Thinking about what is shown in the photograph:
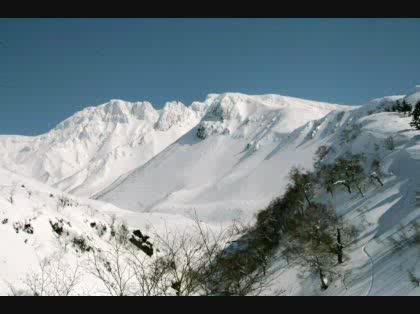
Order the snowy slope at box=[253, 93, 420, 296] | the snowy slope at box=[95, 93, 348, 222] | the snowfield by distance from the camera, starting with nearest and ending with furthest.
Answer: the snowy slope at box=[253, 93, 420, 296] < the snowfield < the snowy slope at box=[95, 93, 348, 222]

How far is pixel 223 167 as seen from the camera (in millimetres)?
150125

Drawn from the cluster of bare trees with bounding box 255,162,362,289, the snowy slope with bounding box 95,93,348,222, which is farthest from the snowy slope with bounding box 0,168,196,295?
→ the snowy slope with bounding box 95,93,348,222

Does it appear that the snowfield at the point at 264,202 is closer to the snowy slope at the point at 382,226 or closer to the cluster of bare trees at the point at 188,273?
the snowy slope at the point at 382,226

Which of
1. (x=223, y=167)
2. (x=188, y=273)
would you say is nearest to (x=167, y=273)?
(x=188, y=273)

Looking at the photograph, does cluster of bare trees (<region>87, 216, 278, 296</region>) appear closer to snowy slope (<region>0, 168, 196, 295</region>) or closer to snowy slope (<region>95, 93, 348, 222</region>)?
snowy slope (<region>0, 168, 196, 295</region>)

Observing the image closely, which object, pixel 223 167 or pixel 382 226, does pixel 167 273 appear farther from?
pixel 223 167

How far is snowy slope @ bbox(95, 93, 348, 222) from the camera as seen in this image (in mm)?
111938

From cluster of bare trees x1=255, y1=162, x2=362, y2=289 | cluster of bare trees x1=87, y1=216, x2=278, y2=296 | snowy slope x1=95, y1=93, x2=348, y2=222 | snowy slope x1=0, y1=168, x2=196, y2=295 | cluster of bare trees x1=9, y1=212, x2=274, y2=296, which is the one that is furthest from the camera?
snowy slope x1=95, y1=93, x2=348, y2=222

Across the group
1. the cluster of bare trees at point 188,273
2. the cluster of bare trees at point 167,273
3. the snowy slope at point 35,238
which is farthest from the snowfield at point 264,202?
the cluster of bare trees at point 188,273

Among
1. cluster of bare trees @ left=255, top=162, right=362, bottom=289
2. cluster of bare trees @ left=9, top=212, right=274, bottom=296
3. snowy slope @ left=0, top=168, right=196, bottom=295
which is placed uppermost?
snowy slope @ left=0, top=168, right=196, bottom=295

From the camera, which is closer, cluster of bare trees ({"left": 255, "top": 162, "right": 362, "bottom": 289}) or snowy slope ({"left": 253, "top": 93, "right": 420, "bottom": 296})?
snowy slope ({"left": 253, "top": 93, "right": 420, "bottom": 296})

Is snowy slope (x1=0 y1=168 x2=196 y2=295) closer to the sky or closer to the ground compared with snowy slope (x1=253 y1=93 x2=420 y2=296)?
closer to the sky

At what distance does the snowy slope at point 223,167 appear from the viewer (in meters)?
112
